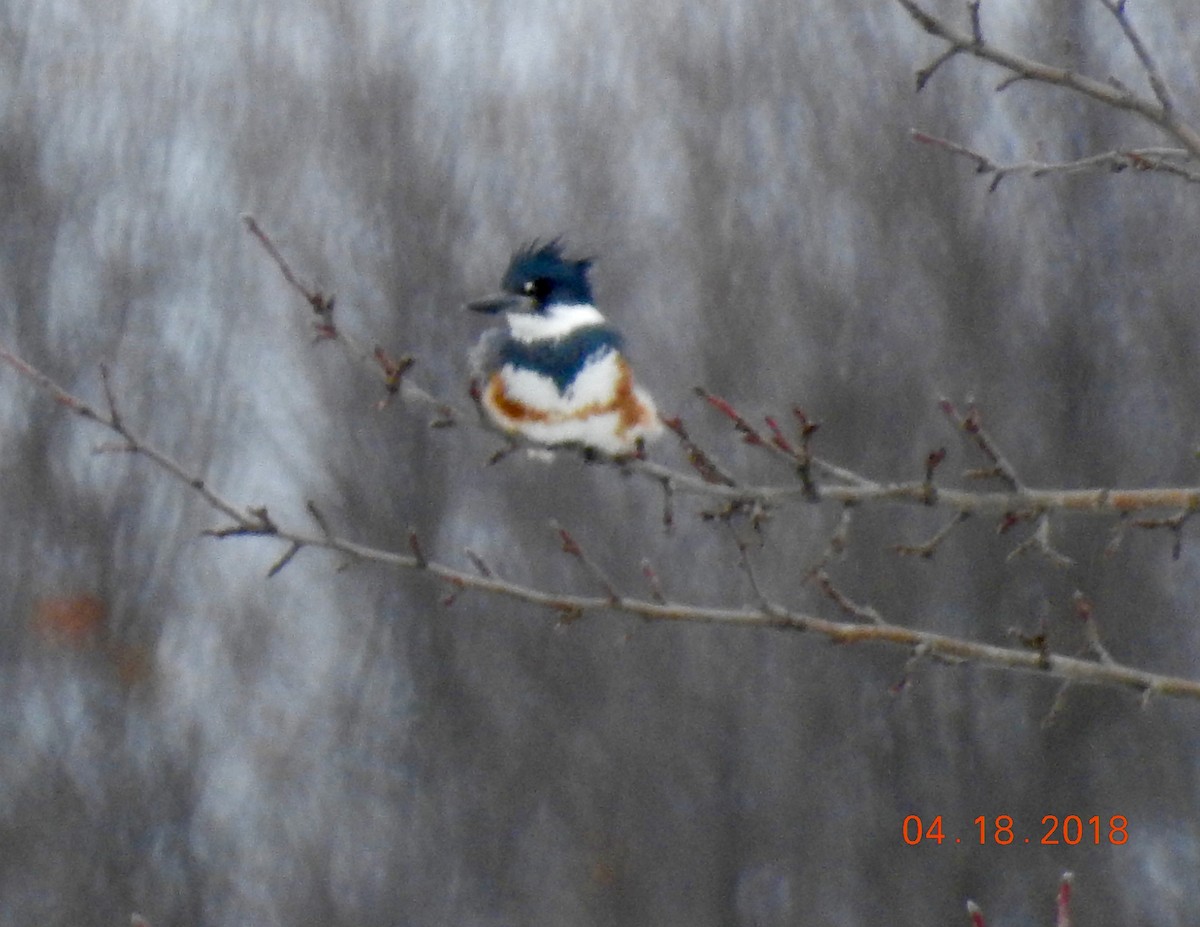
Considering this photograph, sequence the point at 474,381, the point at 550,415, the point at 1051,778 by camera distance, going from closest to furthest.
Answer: the point at 474,381
the point at 550,415
the point at 1051,778

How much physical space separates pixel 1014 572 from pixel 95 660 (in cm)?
390

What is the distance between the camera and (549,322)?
3170 mm

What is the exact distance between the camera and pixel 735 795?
7676 mm

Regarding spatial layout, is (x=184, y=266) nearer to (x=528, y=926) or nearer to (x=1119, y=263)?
(x=528, y=926)

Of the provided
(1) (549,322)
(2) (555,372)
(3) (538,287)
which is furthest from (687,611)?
(3) (538,287)

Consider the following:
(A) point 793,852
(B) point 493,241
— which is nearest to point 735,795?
(A) point 793,852

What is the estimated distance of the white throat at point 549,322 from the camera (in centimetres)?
313

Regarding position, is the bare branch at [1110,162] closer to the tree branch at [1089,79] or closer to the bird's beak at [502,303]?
the tree branch at [1089,79]
